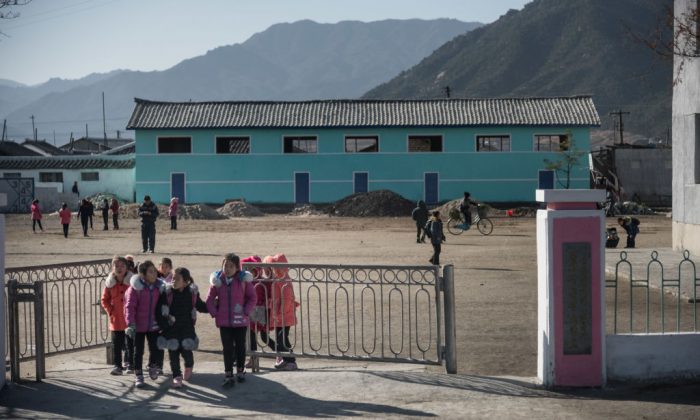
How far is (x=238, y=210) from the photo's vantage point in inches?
2014

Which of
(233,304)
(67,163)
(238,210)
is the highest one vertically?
(67,163)

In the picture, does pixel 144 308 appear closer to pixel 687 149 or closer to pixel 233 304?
pixel 233 304

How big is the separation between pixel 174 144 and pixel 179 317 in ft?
156

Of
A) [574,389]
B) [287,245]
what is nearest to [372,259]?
[287,245]

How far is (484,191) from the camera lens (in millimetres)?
54062

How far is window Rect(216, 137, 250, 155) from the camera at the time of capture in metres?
55.4

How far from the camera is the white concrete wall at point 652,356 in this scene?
927cm

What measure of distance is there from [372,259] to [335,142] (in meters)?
32.1

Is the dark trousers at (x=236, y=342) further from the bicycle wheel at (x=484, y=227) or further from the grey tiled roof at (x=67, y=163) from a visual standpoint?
the grey tiled roof at (x=67, y=163)

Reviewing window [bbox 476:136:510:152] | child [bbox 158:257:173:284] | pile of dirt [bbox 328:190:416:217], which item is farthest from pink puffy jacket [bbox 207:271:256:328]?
window [bbox 476:136:510:152]

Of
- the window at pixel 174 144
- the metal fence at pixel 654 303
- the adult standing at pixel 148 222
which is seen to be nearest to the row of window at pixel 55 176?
the window at pixel 174 144

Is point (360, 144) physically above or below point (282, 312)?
above

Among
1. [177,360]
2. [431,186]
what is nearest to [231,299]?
[177,360]

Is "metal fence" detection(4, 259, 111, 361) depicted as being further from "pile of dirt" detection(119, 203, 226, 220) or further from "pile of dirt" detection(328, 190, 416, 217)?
"pile of dirt" detection(328, 190, 416, 217)
